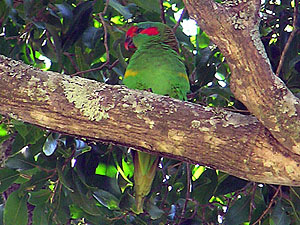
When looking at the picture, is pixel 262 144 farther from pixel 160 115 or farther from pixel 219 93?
pixel 219 93

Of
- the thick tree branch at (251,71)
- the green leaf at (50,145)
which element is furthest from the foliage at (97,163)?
the thick tree branch at (251,71)

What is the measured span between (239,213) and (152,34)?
3.03 feet

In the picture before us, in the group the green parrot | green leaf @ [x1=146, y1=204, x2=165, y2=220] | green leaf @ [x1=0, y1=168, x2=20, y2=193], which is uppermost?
the green parrot

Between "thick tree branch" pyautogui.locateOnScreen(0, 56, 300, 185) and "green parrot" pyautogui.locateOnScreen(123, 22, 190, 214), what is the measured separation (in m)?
0.44

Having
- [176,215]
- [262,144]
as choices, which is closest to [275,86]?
[262,144]

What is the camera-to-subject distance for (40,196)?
2.42 meters

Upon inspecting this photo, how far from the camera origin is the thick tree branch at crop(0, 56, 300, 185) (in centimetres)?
157

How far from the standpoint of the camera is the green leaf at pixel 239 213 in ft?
7.67

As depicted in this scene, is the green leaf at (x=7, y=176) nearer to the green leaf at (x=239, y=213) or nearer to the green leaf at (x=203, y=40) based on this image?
the green leaf at (x=239, y=213)

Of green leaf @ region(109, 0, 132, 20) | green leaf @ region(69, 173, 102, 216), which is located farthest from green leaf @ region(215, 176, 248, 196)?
green leaf @ region(109, 0, 132, 20)

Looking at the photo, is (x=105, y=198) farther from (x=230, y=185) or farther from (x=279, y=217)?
(x=279, y=217)

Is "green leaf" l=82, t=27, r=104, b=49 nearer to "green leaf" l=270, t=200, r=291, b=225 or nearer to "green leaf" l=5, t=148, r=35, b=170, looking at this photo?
"green leaf" l=5, t=148, r=35, b=170

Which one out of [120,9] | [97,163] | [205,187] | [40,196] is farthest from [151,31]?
[40,196]

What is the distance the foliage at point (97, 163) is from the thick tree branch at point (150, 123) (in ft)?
1.76
